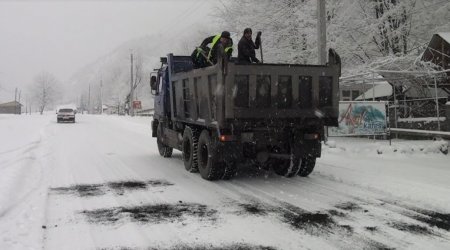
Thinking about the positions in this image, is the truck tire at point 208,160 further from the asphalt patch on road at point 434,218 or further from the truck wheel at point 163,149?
the truck wheel at point 163,149

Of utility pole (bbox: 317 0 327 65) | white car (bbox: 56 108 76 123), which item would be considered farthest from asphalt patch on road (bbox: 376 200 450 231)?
white car (bbox: 56 108 76 123)

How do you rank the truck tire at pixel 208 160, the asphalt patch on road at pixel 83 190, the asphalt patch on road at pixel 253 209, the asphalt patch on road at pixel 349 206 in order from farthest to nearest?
the truck tire at pixel 208 160 < the asphalt patch on road at pixel 83 190 < the asphalt patch on road at pixel 349 206 < the asphalt patch on road at pixel 253 209

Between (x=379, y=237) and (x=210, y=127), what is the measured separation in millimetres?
4119

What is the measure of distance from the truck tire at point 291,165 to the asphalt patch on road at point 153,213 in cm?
257

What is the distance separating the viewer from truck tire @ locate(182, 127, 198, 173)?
9.74 m

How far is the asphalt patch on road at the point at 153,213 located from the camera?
238 inches

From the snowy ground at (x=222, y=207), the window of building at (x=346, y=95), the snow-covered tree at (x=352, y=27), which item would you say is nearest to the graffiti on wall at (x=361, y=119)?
the snowy ground at (x=222, y=207)

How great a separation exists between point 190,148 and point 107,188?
7.71 feet

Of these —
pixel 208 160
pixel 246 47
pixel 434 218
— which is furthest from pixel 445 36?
pixel 434 218

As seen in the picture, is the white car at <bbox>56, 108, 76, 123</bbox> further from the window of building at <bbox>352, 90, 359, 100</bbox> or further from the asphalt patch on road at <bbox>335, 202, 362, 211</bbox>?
the asphalt patch on road at <bbox>335, 202, 362, 211</bbox>

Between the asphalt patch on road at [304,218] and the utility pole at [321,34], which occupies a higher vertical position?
the utility pole at [321,34]

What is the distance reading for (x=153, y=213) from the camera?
6.38m

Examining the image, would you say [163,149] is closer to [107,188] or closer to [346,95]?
[107,188]

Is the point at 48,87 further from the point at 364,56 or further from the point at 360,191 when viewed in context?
the point at 360,191
